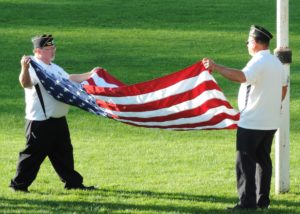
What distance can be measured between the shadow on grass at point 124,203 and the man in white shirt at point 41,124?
1.06ft

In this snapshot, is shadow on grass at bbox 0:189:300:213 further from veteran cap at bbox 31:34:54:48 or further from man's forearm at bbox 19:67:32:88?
veteran cap at bbox 31:34:54:48

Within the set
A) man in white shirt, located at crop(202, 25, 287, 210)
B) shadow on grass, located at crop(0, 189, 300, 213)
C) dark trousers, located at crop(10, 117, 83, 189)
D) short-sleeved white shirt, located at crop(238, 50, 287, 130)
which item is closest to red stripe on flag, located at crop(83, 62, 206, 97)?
dark trousers, located at crop(10, 117, 83, 189)

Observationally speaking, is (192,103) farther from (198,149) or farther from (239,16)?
(239,16)

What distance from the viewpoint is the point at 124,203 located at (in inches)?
422

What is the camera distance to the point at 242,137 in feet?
33.1

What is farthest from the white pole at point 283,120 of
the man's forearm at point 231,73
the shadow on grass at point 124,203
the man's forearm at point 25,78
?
the man's forearm at point 25,78

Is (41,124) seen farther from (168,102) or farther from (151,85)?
(168,102)

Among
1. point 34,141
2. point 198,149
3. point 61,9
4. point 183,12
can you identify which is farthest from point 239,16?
point 34,141

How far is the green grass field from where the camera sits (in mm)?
11031

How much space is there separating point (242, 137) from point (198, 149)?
189 inches

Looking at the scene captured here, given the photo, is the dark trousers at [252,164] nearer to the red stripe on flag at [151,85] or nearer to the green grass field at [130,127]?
the green grass field at [130,127]

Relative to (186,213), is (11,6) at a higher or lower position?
higher

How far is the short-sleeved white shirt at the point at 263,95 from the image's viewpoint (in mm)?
9883

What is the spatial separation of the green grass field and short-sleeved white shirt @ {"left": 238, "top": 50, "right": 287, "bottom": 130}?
3.08ft
